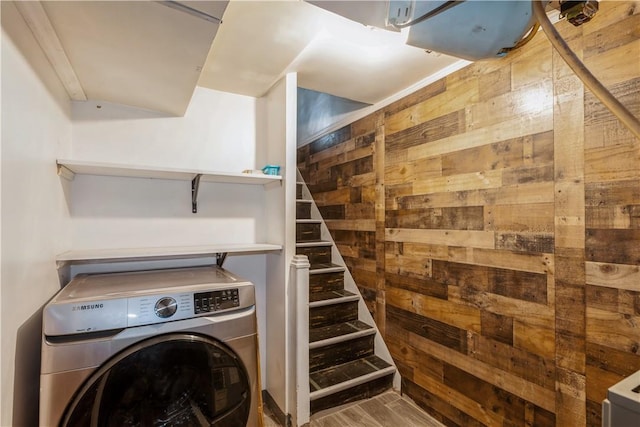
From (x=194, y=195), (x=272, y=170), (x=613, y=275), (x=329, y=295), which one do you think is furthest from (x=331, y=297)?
(x=613, y=275)

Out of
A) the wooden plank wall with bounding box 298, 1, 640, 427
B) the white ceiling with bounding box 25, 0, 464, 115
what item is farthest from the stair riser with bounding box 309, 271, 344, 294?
the white ceiling with bounding box 25, 0, 464, 115

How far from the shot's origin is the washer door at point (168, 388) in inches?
41.1

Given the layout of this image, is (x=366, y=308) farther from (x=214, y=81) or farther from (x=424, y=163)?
(x=214, y=81)

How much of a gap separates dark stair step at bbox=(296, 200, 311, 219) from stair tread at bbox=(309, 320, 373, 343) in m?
1.13

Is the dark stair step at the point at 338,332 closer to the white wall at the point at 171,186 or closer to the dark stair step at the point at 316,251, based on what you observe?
the white wall at the point at 171,186

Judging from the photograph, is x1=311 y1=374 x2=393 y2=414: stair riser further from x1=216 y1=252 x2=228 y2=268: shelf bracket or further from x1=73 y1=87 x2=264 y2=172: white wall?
x1=73 y1=87 x2=264 y2=172: white wall

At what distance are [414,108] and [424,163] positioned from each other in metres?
0.38

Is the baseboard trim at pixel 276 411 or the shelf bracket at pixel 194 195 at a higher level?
the shelf bracket at pixel 194 195

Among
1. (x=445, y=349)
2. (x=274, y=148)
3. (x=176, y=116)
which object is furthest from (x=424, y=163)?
(x=176, y=116)

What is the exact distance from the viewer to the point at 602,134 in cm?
122

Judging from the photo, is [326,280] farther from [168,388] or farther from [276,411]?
[168,388]

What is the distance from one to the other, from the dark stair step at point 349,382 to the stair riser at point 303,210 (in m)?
1.42

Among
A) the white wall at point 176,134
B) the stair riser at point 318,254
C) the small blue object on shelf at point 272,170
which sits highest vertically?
the white wall at point 176,134

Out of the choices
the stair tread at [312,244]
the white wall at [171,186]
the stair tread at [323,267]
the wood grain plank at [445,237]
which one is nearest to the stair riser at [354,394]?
the white wall at [171,186]
